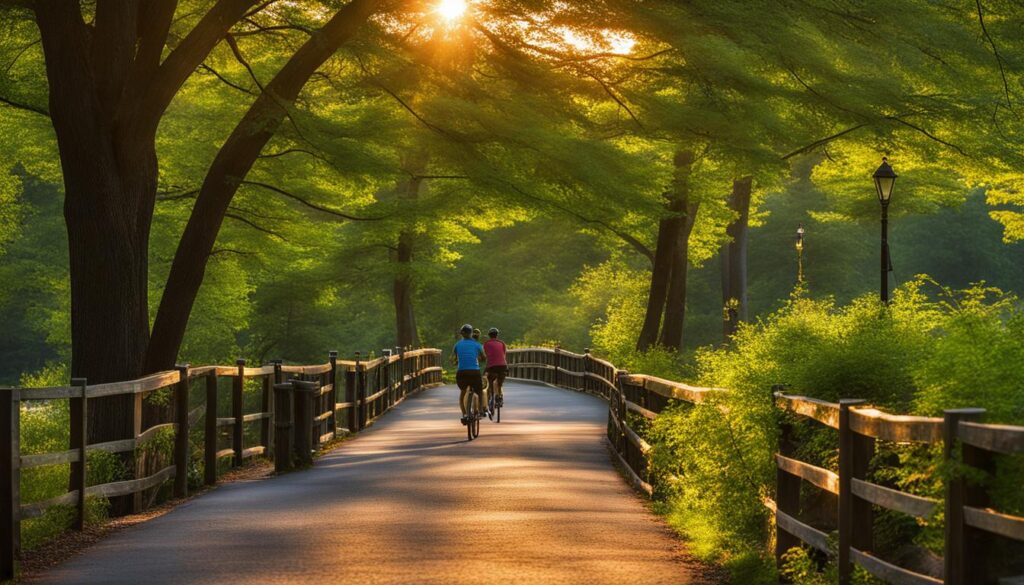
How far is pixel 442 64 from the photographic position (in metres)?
21.1

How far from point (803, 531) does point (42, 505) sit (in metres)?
5.93

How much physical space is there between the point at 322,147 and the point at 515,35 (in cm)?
334

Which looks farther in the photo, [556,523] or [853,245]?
[853,245]

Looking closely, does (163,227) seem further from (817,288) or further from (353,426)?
(817,288)

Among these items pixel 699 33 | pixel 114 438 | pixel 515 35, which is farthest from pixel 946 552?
pixel 515 35

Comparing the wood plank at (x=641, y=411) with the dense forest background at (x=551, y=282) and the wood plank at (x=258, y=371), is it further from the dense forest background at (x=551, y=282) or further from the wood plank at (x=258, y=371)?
the dense forest background at (x=551, y=282)

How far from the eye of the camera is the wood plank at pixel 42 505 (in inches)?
416

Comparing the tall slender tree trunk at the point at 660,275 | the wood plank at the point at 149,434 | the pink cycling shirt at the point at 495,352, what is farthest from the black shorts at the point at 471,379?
the wood plank at the point at 149,434

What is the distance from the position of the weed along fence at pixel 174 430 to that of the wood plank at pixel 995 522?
21.8 feet

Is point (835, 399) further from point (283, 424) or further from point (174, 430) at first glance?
point (283, 424)

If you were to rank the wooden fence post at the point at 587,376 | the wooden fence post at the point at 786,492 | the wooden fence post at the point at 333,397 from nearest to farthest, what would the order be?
1. the wooden fence post at the point at 786,492
2. the wooden fence post at the point at 333,397
3. the wooden fence post at the point at 587,376

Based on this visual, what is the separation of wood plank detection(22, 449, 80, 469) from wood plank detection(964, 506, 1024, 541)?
727 centimetres

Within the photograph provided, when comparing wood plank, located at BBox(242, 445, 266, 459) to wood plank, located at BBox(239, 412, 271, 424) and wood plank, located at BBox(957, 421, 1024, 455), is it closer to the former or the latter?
wood plank, located at BBox(239, 412, 271, 424)

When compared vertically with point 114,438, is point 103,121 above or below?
above
